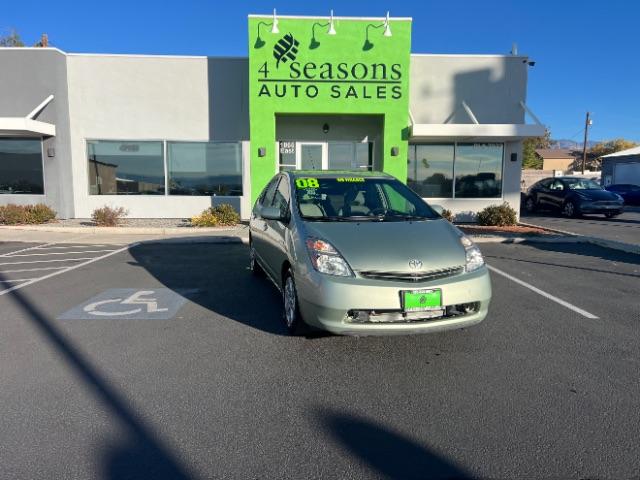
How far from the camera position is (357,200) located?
208 inches

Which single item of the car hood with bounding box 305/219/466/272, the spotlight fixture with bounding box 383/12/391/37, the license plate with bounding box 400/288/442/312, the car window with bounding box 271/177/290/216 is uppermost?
the spotlight fixture with bounding box 383/12/391/37

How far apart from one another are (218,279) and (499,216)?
30.8 ft

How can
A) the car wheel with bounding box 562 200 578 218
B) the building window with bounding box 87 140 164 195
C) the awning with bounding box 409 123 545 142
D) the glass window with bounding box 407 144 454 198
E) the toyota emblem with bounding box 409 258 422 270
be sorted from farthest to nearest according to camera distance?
the car wheel with bounding box 562 200 578 218 < the building window with bounding box 87 140 164 195 < the glass window with bounding box 407 144 454 198 < the awning with bounding box 409 123 545 142 < the toyota emblem with bounding box 409 258 422 270

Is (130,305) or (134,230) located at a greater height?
(134,230)

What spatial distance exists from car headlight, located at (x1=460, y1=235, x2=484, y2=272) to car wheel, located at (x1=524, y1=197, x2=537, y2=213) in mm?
18240

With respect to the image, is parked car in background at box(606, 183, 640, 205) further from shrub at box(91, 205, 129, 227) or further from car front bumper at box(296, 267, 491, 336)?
car front bumper at box(296, 267, 491, 336)

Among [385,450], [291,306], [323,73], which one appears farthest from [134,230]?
[385,450]

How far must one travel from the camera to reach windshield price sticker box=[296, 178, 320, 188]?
17.6ft

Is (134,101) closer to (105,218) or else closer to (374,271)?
(105,218)

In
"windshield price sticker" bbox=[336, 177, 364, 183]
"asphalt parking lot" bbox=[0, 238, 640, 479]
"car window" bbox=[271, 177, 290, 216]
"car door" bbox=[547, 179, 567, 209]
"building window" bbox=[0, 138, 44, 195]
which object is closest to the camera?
"asphalt parking lot" bbox=[0, 238, 640, 479]

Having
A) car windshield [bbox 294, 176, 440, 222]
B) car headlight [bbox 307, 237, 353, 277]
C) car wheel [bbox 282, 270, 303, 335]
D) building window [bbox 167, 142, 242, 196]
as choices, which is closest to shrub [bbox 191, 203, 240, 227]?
building window [bbox 167, 142, 242, 196]

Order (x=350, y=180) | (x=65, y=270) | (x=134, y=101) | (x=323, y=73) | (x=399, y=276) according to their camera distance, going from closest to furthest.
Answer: (x=399, y=276), (x=350, y=180), (x=65, y=270), (x=323, y=73), (x=134, y=101)

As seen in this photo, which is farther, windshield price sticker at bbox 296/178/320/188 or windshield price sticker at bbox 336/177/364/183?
windshield price sticker at bbox 336/177/364/183

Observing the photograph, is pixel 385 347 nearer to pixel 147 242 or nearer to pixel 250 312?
pixel 250 312
